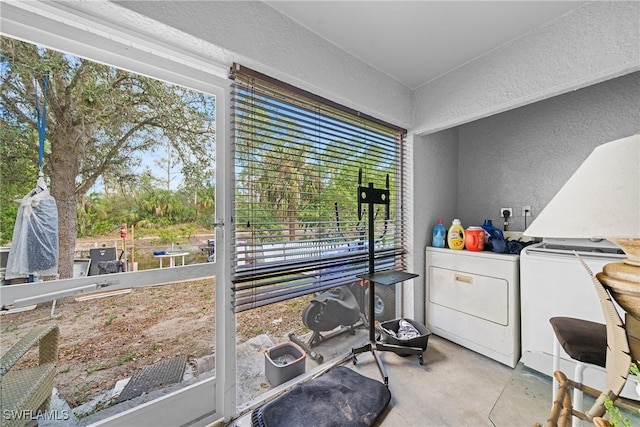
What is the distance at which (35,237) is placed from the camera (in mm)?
983

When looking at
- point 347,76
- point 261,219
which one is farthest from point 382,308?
point 347,76

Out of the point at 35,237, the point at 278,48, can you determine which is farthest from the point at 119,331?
the point at 278,48

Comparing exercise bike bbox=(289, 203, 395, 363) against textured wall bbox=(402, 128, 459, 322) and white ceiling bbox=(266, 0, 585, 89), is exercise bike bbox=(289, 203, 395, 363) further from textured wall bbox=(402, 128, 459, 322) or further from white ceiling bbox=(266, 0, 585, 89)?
white ceiling bbox=(266, 0, 585, 89)

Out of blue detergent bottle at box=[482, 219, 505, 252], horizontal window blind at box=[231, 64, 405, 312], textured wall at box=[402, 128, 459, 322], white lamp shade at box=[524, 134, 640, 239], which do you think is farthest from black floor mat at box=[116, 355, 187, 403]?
blue detergent bottle at box=[482, 219, 505, 252]

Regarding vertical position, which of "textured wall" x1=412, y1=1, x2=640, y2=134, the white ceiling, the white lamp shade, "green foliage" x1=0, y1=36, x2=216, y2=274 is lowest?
the white lamp shade

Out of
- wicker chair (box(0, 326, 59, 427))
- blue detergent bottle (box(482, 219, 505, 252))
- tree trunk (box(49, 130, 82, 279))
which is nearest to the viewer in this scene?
wicker chair (box(0, 326, 59, 427))

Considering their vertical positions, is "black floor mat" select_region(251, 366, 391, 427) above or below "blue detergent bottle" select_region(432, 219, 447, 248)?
below

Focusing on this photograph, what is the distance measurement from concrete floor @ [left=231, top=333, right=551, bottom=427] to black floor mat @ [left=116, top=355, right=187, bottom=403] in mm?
456

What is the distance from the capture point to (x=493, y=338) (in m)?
1.95

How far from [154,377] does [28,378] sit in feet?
1.58

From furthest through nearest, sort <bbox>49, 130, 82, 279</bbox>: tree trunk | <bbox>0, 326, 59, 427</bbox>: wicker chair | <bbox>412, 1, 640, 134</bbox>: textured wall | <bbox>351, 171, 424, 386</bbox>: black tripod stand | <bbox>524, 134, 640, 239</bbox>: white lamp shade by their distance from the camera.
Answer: <bbox>351, 171, 424, 386</bbox>: black tripod stand, <bbox>412, 1, 640, 134</bbox>: textured wall, <bbox>49, 130, 82, 279</bbox>: tree trunk, <bbox>0, 326, 59, 427</bbox>: wicker chair, <bbox>524, 134, 640, 239</bbox>: white lamp shade

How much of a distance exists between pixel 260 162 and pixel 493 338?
232 centimetres

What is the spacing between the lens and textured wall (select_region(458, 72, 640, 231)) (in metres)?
1.91

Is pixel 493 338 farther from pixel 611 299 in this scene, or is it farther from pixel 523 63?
pixel 523 63
